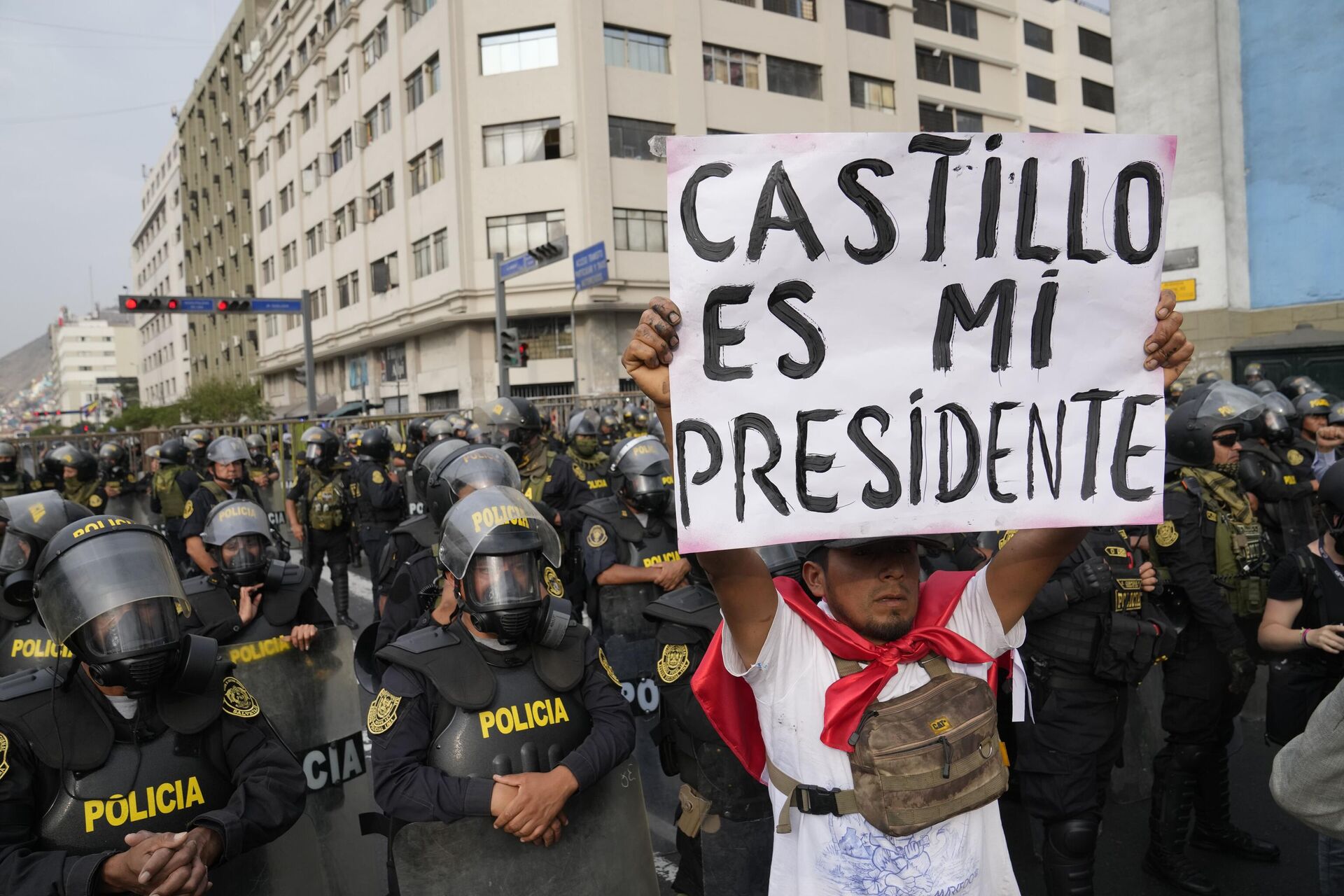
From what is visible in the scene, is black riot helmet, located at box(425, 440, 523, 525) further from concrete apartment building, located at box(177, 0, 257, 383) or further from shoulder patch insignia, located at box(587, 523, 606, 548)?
concrete apartment building, located at box(177, 0, 257, 383)

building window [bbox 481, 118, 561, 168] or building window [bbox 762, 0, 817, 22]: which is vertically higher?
building window [bbox 762, 0, 817, 22]

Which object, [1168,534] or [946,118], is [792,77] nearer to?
[946,118]

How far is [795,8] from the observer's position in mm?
35156

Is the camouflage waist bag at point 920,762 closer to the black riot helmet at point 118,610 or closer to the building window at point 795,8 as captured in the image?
the black riot helmet at point 118,610

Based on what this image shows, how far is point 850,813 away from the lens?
2074 millimetres

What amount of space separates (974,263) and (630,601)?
12.0 ft

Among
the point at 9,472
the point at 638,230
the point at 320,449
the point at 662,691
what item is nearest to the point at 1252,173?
the point at 320,449

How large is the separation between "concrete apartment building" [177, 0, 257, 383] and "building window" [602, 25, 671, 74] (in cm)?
3360

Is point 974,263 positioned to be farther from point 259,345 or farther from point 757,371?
point 259,345

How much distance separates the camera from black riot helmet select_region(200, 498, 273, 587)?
15.0ft

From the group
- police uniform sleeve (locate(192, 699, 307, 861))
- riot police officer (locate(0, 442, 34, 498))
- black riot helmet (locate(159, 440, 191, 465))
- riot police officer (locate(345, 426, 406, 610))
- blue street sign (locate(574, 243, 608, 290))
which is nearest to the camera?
police uniform sleeve (locate(192, 699, 307, 861))

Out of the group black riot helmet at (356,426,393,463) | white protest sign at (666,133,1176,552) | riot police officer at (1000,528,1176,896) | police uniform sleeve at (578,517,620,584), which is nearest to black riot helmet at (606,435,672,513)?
police uniform sleeve at (578,517,620,584)

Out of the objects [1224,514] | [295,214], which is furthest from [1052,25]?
[1224,514]

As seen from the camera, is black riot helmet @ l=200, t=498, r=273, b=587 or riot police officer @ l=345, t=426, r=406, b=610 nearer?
black riot helmet @ l=200, t=498, r=273, b=587
